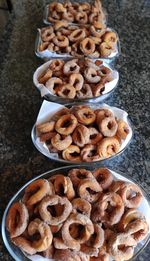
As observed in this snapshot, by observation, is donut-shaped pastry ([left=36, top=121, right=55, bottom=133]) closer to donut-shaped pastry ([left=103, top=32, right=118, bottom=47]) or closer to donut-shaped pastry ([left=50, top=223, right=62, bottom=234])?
donut-shaped pastry ([left=50, top=223, right=62, bottom=234])

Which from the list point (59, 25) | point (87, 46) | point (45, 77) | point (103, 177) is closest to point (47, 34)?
point (59, 25)

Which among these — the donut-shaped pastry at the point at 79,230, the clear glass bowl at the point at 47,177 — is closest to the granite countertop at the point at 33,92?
the clear glass bowl at the point at 47,177

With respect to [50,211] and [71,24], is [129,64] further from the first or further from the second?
[50,211]

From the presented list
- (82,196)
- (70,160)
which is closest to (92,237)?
(82,196)

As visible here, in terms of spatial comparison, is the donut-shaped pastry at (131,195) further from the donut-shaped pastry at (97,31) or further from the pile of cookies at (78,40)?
the donut-shaped pastry at (97,31)

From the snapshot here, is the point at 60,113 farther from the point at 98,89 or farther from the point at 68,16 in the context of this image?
the point at 68,16
